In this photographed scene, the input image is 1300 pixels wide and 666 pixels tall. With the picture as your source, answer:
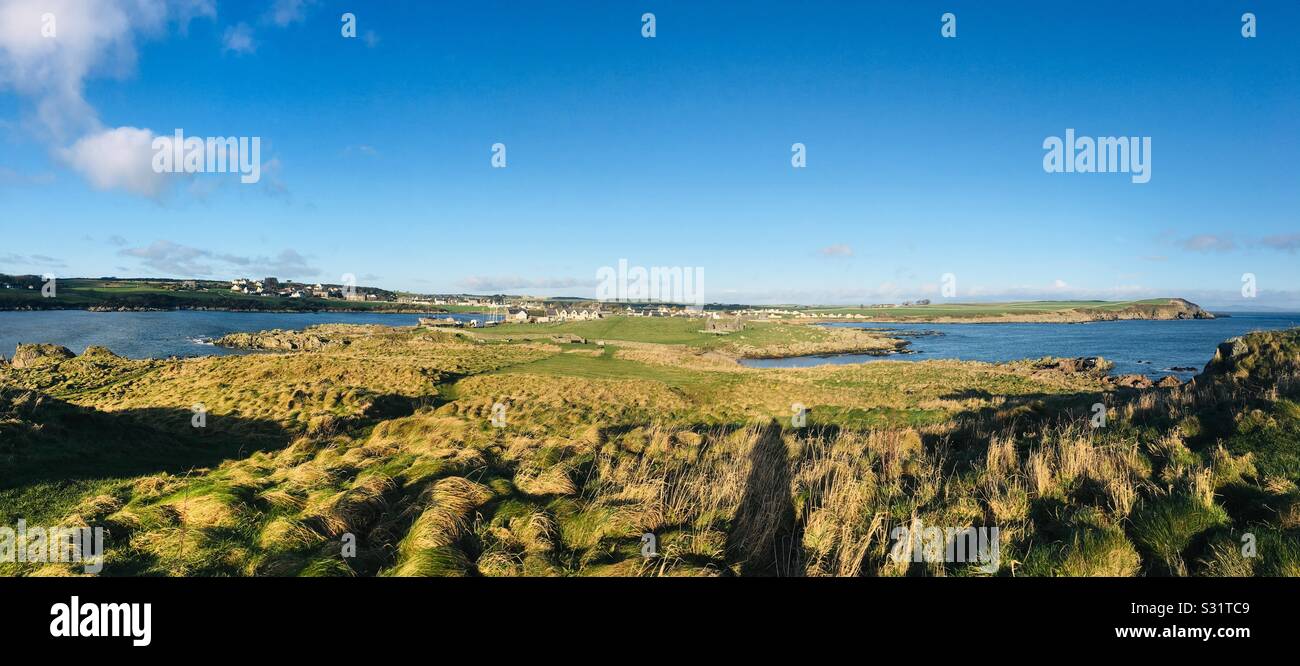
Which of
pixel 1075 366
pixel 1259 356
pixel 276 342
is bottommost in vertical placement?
pixel 1075 366

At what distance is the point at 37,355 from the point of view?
35.9 meters

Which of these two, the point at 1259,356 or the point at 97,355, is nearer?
the point at 1259,356

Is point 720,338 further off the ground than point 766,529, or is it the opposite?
point 766,529

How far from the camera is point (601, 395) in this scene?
29.3 metres

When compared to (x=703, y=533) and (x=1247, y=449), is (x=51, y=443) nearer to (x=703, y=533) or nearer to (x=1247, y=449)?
(x=703, y=533)

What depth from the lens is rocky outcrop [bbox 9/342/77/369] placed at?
112 ft

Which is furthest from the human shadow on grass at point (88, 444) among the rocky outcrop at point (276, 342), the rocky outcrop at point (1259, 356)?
the rocky outcrop at point (276, 342)

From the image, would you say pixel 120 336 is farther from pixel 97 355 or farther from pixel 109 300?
pixel 109 300

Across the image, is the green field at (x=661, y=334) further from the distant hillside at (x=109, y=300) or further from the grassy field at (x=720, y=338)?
the distant hillside at (x=109, y=300)

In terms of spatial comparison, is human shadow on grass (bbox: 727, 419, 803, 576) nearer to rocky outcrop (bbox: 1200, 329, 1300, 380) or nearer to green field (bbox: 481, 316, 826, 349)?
rocky outcrop (bbox: 1200, 329, 1300, 380)

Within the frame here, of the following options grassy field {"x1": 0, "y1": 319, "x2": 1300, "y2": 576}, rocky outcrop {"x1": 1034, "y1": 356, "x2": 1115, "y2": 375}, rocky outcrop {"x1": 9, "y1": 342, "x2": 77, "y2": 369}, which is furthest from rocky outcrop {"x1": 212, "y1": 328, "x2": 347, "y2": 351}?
rocky outcrop {"x1": 1034, "y1": 356, "x2": 1115, "y2": 375}

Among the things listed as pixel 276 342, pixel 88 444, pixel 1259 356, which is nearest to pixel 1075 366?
pixel 1259 356

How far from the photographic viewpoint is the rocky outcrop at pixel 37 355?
34100 mm
